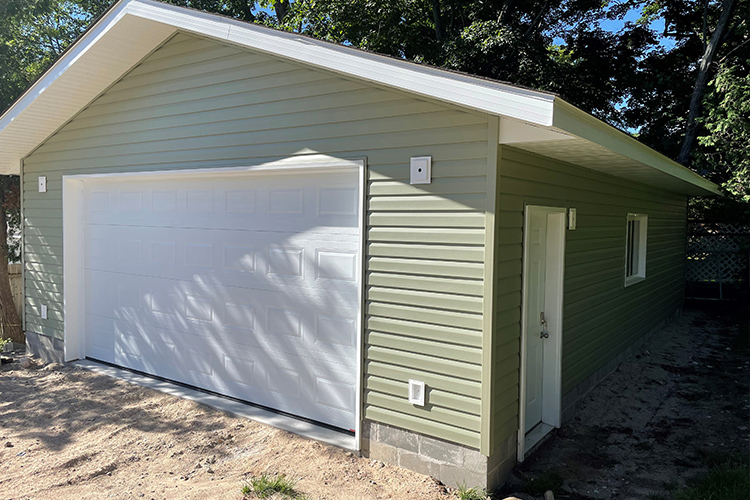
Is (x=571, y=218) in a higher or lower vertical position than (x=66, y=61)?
lower

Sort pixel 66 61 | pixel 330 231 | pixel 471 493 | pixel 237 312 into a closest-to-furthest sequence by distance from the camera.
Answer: pixel 471 493, pixel 330 231, pixel 237 312, pixel 66 61

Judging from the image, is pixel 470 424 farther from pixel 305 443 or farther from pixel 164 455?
pixel 164 455

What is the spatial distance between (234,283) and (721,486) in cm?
439

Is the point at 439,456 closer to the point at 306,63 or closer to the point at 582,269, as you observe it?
the point at 582,269

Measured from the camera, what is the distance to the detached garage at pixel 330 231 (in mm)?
3803

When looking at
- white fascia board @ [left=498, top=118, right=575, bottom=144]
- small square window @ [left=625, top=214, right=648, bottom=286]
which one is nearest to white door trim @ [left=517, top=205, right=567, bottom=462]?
white fascia board @ [left=498, top=118, right=575, bottom=144]

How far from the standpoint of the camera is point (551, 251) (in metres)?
4.92

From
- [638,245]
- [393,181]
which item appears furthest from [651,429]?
[638,245]

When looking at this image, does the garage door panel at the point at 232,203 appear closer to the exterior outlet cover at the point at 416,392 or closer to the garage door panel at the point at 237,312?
the garage door panel at the point at 237,312

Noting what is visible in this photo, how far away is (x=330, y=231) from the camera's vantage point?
4645 mm

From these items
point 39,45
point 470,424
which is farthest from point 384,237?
point 39,45

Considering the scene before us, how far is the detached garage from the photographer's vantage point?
380 centimetres

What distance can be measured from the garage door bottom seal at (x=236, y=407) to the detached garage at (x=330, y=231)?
0.30 ft

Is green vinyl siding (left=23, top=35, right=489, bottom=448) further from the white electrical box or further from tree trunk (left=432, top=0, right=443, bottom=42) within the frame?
tree trunk (left=432, top=0, right=443, bottom=42)
